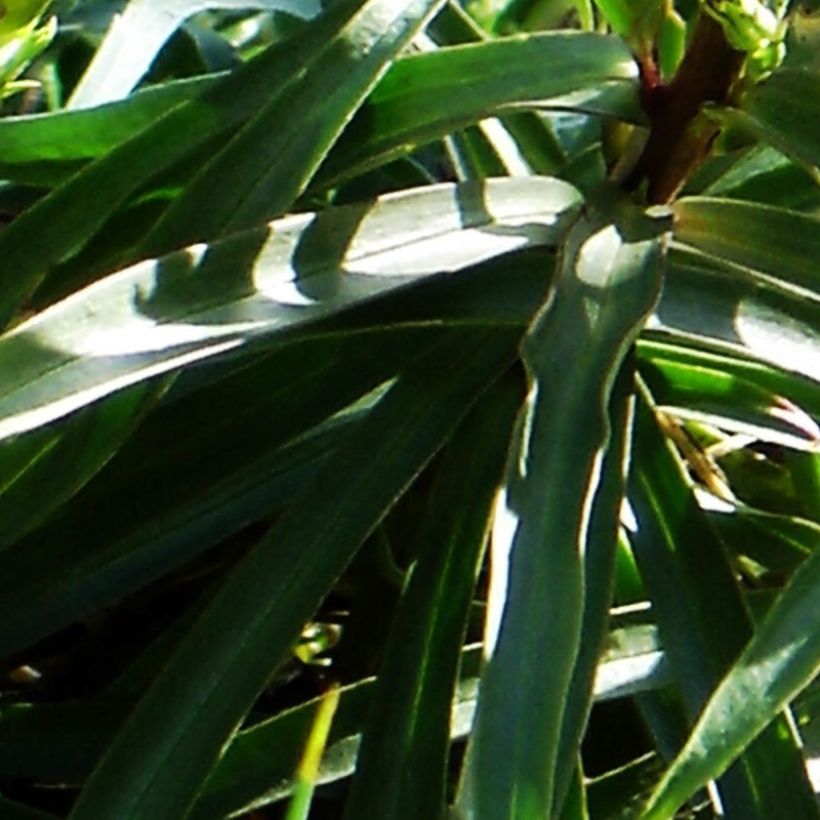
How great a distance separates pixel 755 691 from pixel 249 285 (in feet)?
0.60

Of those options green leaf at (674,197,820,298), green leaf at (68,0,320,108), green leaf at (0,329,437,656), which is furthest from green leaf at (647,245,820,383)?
green leaf at (68,0,320,108)

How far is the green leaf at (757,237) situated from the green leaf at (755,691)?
0.37 feet

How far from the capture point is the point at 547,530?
42 centimetres

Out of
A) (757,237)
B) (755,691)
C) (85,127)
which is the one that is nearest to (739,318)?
(757,237)

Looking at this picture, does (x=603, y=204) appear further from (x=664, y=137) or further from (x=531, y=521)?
(x=531, y=521)

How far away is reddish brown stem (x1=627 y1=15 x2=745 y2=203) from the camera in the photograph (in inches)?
20.6

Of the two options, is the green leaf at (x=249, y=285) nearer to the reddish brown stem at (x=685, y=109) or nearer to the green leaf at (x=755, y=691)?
the reddish brown stem at (x=685, y=109)

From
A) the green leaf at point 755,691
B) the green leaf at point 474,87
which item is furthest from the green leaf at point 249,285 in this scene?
the green leaf at point 755,691

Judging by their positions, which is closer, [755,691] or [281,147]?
[755,691]

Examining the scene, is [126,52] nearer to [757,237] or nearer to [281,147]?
[281,147]

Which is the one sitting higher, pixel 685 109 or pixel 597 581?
pixel 685 109

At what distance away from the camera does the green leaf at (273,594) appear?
19.3 inches

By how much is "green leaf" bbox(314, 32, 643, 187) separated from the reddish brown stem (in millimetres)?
16

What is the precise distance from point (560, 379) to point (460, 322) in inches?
3.2
